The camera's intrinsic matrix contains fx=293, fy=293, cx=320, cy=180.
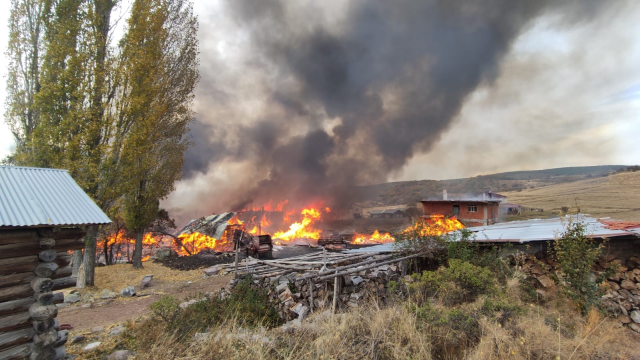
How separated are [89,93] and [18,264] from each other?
10.8m

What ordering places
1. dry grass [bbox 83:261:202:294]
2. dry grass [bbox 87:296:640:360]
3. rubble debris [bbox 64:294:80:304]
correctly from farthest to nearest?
1. dry grass [bbox 83:261:202:294]
2. rubble debris [bbox 64:294:80:304]
3. dry grass [bbox 87:296:640:360]

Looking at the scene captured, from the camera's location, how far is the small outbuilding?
5.62 metres

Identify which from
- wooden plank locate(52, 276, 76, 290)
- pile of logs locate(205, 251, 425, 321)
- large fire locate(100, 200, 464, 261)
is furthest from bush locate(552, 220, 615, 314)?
wooden plank locate(52, 276, 76, 290)

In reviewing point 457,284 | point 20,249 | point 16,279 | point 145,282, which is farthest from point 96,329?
point 457,284

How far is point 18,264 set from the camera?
5.80m

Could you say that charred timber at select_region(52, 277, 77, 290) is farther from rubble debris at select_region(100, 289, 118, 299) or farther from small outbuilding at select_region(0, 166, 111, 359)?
rubble debris at select_region(100, 289, 118, 299)

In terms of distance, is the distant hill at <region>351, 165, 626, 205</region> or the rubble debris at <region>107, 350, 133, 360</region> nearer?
the rubble debris at <region>107, 350, 133, 360</region>

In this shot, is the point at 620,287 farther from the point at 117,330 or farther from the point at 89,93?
the point at 89,93

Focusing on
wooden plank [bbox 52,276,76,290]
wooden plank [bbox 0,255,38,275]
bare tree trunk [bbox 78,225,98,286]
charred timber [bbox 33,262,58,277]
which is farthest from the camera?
bare tree trunk [bbox 78,225,98,286]

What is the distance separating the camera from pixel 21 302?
5879 millimetres

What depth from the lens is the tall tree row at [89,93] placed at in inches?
504

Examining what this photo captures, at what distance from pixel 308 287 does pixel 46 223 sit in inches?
291

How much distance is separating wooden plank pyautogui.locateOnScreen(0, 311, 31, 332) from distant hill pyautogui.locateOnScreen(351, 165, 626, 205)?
205 feet

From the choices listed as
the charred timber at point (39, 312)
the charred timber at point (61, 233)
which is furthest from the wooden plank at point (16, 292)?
the charred timber at point (61, 233)
